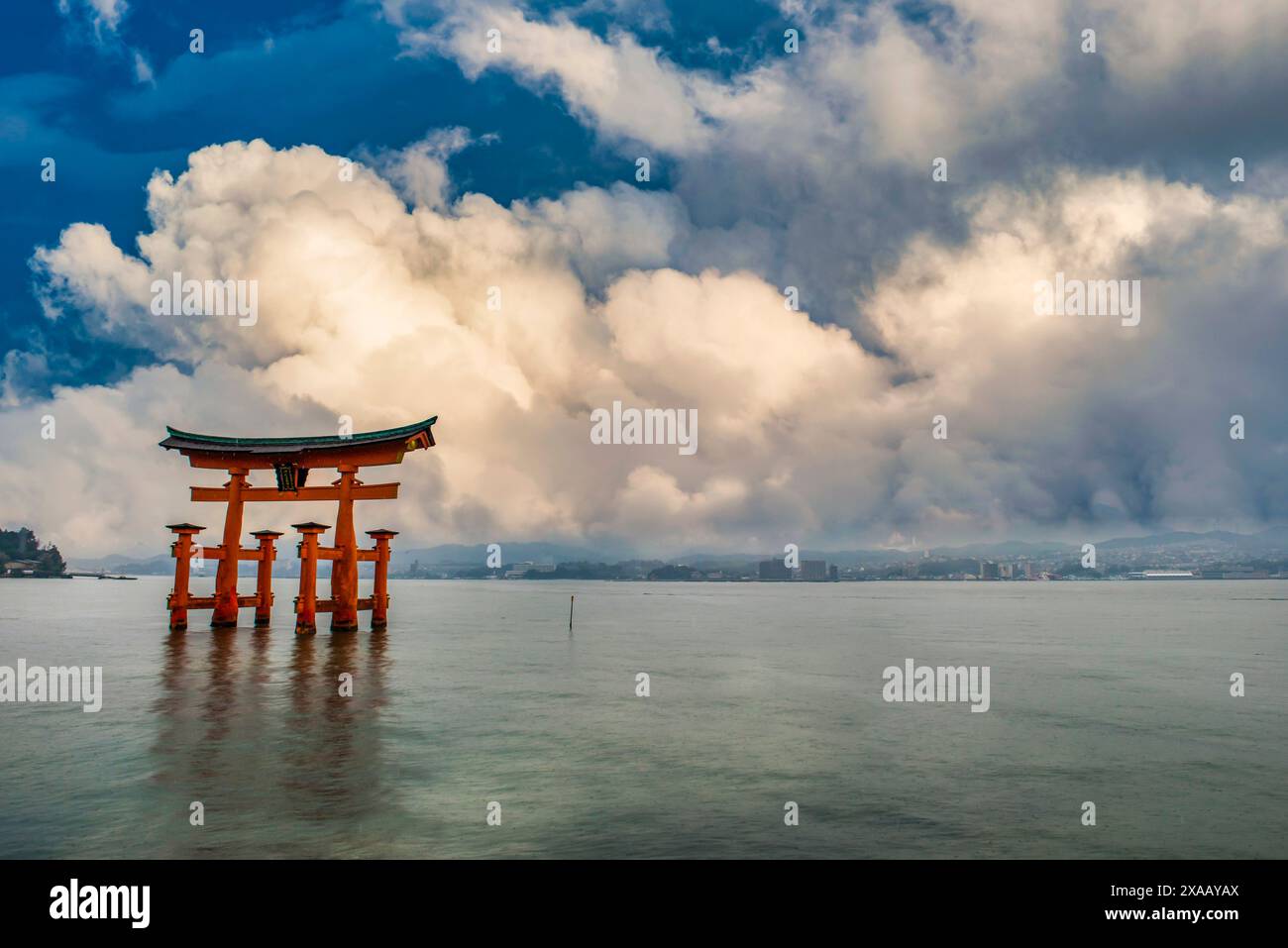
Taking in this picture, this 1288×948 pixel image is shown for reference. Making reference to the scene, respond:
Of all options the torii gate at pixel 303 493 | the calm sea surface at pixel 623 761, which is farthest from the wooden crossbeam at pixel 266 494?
the calm sea surface at pixel 623 761

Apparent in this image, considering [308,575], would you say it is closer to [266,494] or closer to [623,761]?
[266,494]

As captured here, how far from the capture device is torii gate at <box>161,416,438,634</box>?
31.3 metres

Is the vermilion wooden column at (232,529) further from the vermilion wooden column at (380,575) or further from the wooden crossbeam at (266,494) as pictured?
the vermilion wooden column at (380,575)

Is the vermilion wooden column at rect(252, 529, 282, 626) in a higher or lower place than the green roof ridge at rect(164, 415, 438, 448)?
lower

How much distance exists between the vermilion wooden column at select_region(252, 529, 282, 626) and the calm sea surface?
5986mm

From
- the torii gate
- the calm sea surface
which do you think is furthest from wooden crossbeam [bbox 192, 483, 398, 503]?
the calm sea surface

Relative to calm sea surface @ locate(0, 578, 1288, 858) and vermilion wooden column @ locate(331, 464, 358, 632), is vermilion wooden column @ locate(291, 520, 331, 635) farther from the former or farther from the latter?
calm sea surface @ locate(0, 578, 1288, 858)

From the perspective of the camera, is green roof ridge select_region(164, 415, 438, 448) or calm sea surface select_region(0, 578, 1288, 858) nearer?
calm sea surface select_region(0, 578, 1288, 858)

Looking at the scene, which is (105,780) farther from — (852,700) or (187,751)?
(852,700)

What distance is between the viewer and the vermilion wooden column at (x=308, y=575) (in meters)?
31.6

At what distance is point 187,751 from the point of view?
47.3 ft

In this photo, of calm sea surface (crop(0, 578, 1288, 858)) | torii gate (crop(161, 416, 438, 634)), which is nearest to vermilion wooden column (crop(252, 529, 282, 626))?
torii gate (crop(161, 416, 438, 634))

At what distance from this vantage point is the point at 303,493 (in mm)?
33406

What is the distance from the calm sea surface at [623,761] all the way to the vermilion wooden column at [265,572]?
5.99 m
